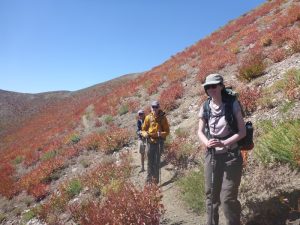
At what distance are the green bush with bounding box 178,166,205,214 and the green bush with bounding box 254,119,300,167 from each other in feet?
4.59

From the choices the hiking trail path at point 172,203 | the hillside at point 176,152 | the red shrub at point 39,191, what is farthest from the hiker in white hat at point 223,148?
the red shrub at point 39,191

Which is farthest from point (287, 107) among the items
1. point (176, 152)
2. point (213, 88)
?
point (213, 88)

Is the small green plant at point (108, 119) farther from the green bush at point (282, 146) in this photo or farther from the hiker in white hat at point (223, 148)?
the hiker in white hat at point (223, 148)

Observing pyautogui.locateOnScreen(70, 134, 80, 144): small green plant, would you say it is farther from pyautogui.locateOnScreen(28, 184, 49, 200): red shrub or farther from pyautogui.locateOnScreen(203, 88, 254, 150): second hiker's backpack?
pyautogui.locateOnScreen(203, 88, 254, 150): second hiker's backpack

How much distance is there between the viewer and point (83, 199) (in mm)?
11578

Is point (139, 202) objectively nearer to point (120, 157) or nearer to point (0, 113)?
point (120, 157)

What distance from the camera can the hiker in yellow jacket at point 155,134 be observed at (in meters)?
9.84

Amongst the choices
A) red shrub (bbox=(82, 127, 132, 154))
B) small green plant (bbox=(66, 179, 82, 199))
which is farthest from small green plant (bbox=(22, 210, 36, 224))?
red shrub (bbox=(82, 127, 132, 154))

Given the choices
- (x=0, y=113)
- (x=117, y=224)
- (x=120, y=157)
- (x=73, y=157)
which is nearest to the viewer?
(x=117, y=224)

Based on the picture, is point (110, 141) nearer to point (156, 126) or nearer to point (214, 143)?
point (156, 126)

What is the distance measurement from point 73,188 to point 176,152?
391 cm

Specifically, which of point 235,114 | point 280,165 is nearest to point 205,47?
point 280,165

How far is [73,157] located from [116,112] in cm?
464

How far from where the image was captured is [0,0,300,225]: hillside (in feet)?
22.7
